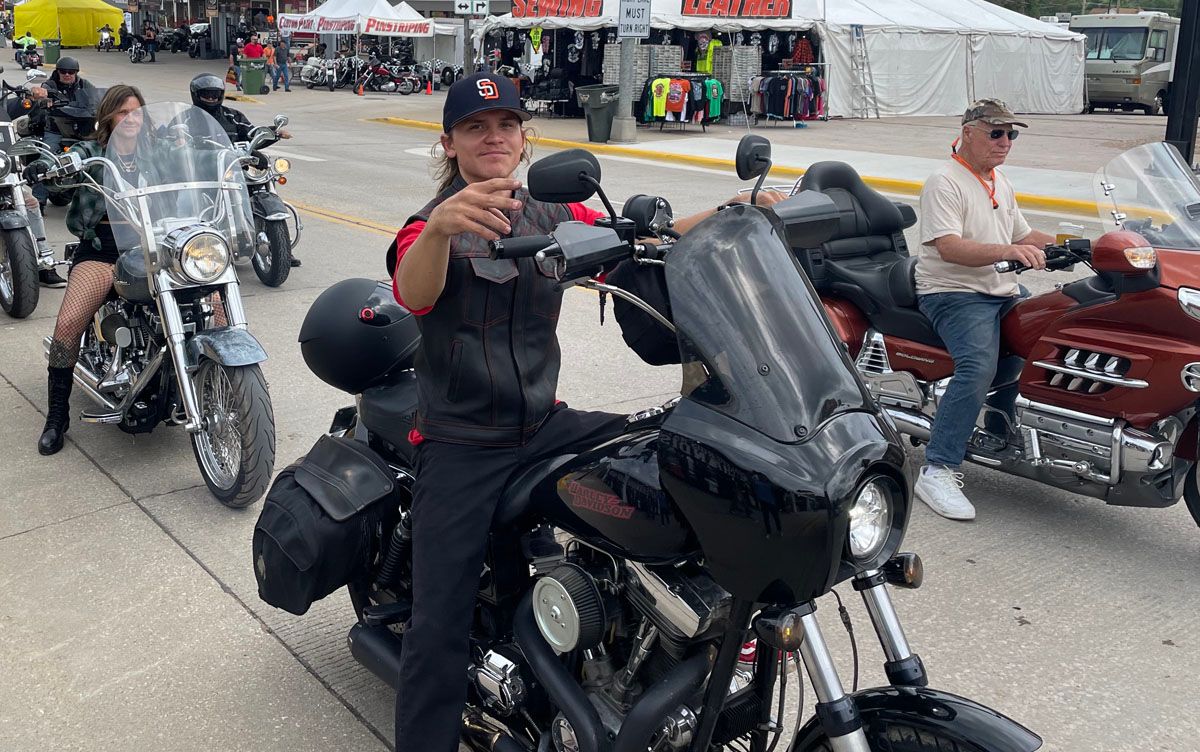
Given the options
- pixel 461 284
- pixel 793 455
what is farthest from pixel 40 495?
pixel 793 455

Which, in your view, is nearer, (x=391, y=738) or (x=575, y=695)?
(x=575, y=695)

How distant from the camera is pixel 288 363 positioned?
7305mm

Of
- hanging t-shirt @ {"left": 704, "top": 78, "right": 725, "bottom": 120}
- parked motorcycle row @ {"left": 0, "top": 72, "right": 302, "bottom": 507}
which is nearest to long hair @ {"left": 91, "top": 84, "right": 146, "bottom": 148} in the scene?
parked motorcycle row @ {"left": 0, "top": 72, "right": 302, "bottom": 507}

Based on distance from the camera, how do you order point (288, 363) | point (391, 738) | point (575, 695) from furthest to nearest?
point (288, 363) → point (391, 738) → point (575, 695)

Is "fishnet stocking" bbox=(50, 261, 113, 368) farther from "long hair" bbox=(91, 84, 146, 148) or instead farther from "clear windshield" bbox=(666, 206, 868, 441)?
"clear windshield" bbox=(666, 206, 868, 441)

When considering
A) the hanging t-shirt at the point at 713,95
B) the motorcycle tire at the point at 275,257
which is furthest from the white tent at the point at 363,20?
the motorcycle tire at the point at 275,257

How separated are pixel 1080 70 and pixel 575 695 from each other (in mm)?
Answer: 34934

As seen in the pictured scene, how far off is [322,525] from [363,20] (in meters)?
36.1

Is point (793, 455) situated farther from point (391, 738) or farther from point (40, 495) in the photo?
point (40, 495)

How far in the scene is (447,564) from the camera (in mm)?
2752

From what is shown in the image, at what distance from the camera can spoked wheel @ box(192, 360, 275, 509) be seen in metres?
4.82

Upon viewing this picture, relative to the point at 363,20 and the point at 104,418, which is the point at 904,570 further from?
the point at 363,20

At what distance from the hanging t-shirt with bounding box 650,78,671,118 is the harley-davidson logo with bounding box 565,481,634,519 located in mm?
22171

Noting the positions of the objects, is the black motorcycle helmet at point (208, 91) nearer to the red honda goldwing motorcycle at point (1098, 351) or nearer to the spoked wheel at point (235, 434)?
the spoked wheel at point (235, 434)
